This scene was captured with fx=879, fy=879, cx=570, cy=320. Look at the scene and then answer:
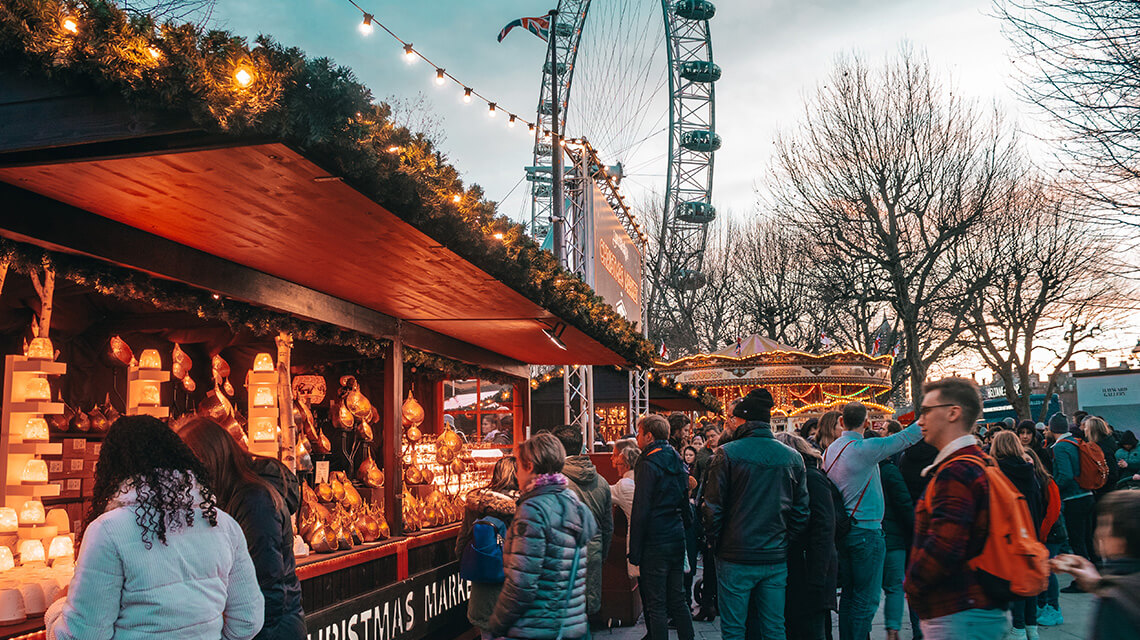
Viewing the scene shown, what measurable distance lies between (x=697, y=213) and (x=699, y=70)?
23.0 feet

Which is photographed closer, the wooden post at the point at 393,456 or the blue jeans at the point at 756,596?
the blue jeans at the point at 756,596

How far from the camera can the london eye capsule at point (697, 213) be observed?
3466 centimetres

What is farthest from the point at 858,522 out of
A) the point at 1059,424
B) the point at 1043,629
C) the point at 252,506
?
the point at 1059,424

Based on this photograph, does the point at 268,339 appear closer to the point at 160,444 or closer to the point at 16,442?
the point at 16,442

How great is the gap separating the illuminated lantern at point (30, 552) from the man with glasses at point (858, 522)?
473 centimetres

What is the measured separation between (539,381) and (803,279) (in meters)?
18.5

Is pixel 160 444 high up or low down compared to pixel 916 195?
down

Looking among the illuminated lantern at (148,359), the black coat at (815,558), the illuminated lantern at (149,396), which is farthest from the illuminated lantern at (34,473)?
the black coat at (815,558)

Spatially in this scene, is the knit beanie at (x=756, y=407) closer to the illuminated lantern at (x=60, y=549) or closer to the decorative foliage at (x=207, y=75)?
the decorative foliage at (x=207, y=75)

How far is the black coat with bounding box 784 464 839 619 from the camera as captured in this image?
5398 mm

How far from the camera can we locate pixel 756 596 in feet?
16.6

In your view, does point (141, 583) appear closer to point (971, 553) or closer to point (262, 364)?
point (971, 553)

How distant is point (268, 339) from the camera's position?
24.1ft

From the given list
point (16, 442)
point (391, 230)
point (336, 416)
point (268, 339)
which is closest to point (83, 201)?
point (391, 230)
